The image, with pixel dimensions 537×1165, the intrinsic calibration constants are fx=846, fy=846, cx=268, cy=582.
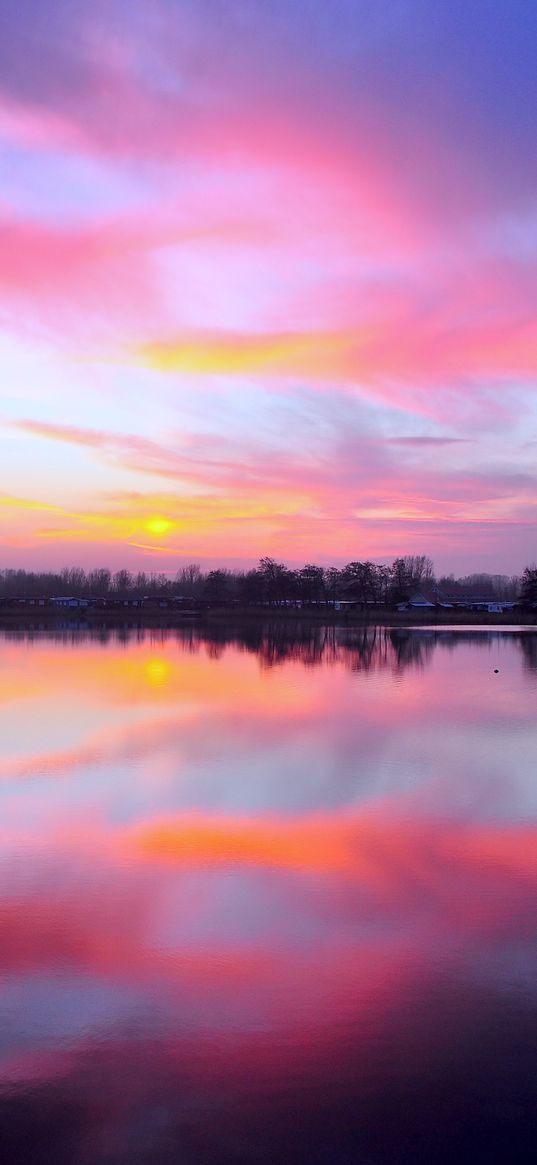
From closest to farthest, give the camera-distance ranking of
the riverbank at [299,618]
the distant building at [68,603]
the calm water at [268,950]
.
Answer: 1. the calm water at [268,950]
2. the riverbank at [299,618]
3. the distant building at [68,603]

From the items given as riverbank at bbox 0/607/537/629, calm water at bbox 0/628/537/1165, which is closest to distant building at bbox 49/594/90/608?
riverbank at bbox 0/607/537/629

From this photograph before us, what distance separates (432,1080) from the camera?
485 cm

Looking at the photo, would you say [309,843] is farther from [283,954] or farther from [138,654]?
[138,654]

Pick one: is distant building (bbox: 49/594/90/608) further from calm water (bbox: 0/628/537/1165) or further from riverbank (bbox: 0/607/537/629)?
calm water (bbox: 0/628/537/1165)

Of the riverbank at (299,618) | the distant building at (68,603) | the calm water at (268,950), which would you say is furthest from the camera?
the distant building at (68,603)

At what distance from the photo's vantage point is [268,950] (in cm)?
669

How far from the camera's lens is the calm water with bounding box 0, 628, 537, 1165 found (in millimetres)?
4520

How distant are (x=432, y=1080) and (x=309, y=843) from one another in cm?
463

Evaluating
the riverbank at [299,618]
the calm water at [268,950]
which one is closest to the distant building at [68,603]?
the riverbank at [299,618]

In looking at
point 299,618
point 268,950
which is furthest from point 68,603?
point 268,950

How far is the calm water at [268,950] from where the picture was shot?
452 cm

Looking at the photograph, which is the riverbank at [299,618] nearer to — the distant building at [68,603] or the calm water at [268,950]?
the distant building at [68,603]

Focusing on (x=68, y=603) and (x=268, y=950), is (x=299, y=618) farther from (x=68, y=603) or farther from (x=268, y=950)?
(x=268, y=950)

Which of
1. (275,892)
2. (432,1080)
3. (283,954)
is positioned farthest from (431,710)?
(432,1080)
